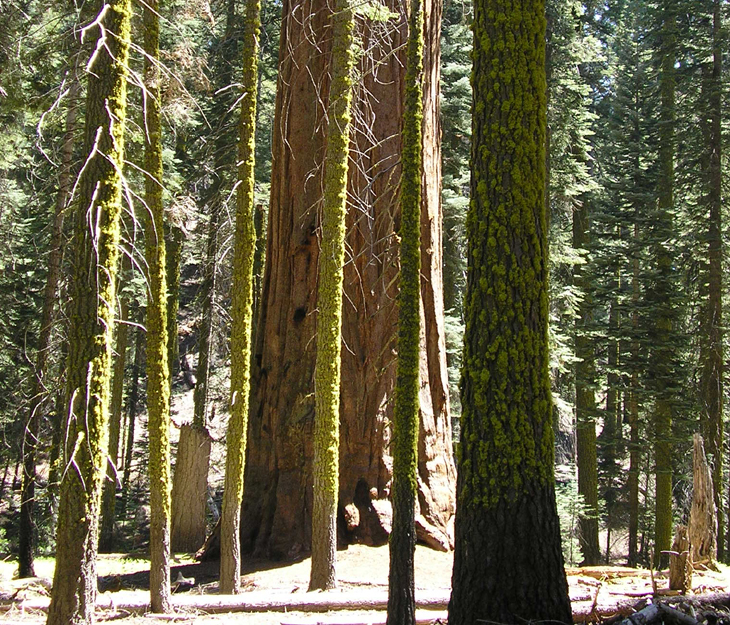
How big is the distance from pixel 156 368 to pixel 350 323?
11.7 ft

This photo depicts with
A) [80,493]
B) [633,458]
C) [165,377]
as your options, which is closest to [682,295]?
[633,458]

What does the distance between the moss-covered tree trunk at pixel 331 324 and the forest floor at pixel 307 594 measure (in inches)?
25.4

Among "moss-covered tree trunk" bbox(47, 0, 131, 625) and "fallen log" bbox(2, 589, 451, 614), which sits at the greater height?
"moss-covered tree trunk" bbox(47, 0, 131, 625)

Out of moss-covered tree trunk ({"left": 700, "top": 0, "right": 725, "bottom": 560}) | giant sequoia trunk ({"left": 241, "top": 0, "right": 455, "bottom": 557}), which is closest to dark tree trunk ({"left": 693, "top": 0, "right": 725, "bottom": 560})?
moss-covered tree trunk ({"left": 700, "top": 0, "right": 725, "bottom": 560})

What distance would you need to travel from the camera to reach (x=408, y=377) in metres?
6.51

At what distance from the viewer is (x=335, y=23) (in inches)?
349

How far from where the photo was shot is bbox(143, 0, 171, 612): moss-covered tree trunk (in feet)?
27.7

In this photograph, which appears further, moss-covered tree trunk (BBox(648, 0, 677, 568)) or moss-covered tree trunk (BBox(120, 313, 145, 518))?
moss-covered tree trunk (BBox(120, 313, 145, 518))

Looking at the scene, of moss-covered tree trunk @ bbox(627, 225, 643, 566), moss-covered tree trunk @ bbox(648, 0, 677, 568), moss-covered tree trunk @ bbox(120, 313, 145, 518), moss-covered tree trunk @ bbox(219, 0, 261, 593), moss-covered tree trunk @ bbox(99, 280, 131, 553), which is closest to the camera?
moss-covered tree trunk @ bbox(219, 0, 261, 593)

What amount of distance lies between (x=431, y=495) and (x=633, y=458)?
46.3 ft

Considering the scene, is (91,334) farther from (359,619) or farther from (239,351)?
(359,619)

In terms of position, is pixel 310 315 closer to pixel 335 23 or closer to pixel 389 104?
pixel 389 104

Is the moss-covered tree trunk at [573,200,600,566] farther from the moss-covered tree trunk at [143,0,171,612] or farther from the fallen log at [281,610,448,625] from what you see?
the moss-covered tree trunk at [143,0,171,612]

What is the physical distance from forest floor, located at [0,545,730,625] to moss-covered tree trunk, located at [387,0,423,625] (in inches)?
37.0
